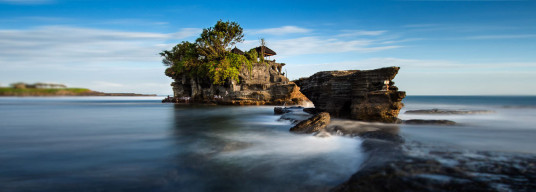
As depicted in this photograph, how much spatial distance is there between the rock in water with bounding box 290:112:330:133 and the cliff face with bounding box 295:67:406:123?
218 cm

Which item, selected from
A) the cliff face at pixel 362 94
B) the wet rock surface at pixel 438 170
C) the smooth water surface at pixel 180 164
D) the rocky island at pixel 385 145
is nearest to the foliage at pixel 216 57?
the rocky island at pixel 385 145

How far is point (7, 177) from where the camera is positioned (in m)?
3.98

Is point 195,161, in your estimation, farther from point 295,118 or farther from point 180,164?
point 295,118

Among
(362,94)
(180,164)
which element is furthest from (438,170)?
(362,94)

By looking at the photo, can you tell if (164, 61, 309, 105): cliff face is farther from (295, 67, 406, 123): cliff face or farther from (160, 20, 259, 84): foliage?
(295, 67, 406, 123): cliff face

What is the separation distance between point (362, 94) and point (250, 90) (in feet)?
73.2

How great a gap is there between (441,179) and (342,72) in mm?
8018

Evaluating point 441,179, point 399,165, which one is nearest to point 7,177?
point 399,165

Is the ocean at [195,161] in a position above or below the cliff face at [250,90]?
below

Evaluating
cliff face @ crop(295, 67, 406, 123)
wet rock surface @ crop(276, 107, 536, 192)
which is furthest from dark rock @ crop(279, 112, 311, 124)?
wet rock surface @ crop(276, 107, 536, 192)

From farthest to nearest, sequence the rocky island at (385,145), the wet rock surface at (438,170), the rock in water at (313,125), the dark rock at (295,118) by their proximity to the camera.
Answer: the dark rock at (295,118)
the rock in water at (313,125)
the rocky island at (385,145)
the wet rock surface at (438,170)

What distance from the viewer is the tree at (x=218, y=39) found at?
3136 cm

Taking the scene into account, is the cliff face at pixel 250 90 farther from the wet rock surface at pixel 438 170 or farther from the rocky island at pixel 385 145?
the wet rock surface at pixel 438 170

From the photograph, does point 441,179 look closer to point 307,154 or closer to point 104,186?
point 307,154
